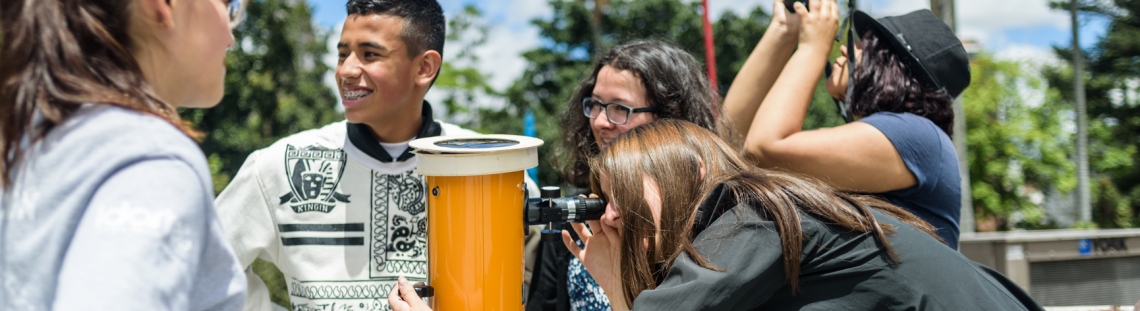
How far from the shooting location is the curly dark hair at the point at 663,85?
8.68 feet

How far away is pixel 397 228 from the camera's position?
2.39m

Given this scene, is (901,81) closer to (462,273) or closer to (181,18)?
(462,273)

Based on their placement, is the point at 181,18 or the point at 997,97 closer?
the point at 181,18

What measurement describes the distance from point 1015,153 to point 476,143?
1779 cm

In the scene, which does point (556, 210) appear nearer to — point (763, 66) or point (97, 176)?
point (97, 176)

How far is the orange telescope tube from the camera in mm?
1685

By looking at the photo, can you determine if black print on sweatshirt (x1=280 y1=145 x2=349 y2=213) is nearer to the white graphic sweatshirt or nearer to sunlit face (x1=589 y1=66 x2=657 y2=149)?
the white graphic sweatshirt

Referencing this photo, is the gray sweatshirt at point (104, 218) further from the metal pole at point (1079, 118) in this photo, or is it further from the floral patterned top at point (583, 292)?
the metal pole at point (1079, 118)

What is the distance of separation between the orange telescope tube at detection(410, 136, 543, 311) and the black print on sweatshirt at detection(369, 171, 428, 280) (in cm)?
59

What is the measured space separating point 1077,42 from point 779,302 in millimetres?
13983

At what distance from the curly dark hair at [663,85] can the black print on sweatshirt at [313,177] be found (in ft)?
2.68

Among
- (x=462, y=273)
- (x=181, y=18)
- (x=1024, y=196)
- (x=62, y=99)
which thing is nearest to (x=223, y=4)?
(x=181, y=18)

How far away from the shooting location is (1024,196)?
54.0 ft

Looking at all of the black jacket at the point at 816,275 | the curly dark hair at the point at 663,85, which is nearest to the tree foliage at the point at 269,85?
the curly dark hair at the point at 663,85
